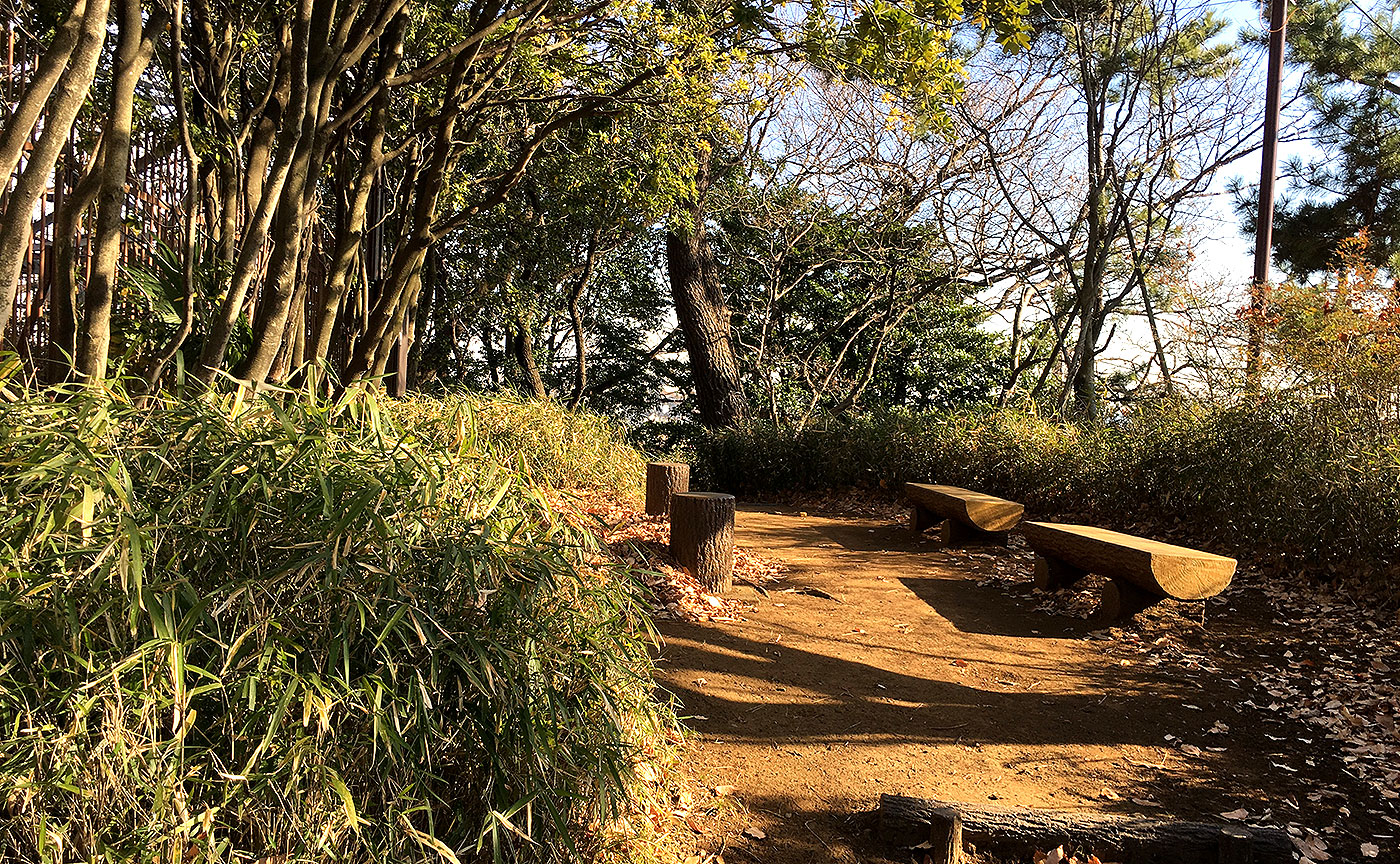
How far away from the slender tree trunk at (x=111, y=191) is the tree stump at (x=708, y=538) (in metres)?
3.29

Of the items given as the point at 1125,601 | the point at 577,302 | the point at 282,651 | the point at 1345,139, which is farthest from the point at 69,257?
the point at 1345,139

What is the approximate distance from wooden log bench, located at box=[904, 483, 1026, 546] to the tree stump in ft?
8.06

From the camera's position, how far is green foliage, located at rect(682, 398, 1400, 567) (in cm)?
570

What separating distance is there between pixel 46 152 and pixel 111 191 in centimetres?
61

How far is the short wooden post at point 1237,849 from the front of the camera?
→ 2.68 metres

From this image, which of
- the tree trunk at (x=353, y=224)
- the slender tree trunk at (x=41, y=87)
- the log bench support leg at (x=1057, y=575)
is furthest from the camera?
the log bench support leg at (x=1057, y=575)

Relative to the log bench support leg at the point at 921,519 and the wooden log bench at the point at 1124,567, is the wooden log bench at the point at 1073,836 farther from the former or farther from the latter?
the log bench support leg at the point at 921,519

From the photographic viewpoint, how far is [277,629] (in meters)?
2.02

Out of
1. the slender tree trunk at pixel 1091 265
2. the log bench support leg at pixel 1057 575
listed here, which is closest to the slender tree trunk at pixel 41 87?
the log bench support leg at pixel 1057 575

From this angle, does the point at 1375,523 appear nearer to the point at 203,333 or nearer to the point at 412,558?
the point at 412,558

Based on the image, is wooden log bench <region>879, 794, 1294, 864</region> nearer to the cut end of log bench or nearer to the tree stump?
the cut end of log bench

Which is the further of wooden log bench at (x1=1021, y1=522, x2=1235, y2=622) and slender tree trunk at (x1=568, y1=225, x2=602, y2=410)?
slender tree trunk at (x1=568, y1=225, x2=602, y2=410)

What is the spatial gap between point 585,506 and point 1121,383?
10.0 metres

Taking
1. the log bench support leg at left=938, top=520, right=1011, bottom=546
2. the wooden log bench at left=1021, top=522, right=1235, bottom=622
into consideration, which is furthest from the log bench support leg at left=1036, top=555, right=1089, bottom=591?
the log bench support leg at left=938, top=520, right=1011, bottom=546
